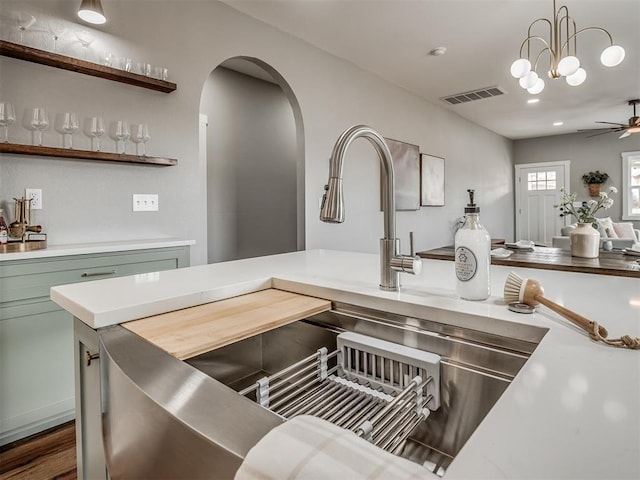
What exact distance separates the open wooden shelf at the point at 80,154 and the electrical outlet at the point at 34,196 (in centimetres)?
19

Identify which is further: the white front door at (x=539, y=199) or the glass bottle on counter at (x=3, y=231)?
the white front door at (x=539, y=199)

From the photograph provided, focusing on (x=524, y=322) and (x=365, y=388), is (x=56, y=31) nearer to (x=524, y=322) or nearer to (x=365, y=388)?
(x=365, y=388)

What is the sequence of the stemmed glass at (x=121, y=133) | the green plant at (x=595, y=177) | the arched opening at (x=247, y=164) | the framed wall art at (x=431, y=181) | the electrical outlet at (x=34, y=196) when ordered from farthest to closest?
the green plant at (x=595, y=177)
the framed wall art at (x=431, y=181)
the arched opening at (x=247, y=164)
the stemmed glass at (x=121, y=133)
the electrical outlet at (x=34, y=196)

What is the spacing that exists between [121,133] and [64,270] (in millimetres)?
852

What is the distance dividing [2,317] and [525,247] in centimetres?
347

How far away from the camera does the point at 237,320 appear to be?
0.89 m

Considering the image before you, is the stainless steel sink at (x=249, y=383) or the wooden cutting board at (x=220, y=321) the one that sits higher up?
the wooden cutting board at (x=220, y=321)

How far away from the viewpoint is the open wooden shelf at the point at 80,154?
1.76 metres

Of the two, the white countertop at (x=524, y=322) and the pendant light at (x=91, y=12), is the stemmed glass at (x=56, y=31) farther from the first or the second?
the white countertop at (x=524, y=322)

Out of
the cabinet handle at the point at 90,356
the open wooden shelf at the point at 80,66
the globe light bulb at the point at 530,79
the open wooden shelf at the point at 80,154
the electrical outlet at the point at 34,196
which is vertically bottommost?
the cabinet handle at the point at 90,356

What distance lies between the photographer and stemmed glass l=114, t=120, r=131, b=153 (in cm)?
214

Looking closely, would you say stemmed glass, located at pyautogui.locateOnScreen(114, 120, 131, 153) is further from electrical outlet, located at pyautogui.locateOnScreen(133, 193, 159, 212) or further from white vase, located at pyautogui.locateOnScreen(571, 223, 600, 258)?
white vase, located at pyautogui.locateOnScreen(571, 223, 600, 258)

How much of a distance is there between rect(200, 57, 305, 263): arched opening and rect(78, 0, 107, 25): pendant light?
1.58 meters

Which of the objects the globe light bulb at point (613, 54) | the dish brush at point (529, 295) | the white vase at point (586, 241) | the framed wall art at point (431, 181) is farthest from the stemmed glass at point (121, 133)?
the framed wall art at point (431, 181)
